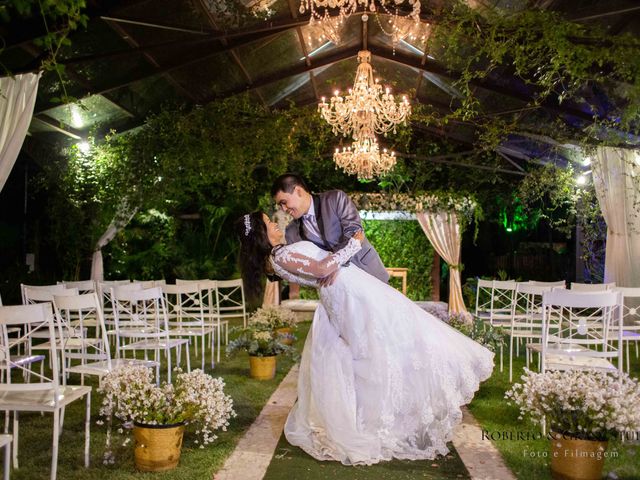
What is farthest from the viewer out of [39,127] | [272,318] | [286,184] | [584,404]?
[39,127]

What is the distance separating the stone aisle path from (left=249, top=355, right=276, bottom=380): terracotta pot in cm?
104

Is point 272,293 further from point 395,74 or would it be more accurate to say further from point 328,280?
point 328,280

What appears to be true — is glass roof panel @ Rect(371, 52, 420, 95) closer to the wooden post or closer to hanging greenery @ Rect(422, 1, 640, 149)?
hanging greenery @ Rect(422, 1, 640, 149)

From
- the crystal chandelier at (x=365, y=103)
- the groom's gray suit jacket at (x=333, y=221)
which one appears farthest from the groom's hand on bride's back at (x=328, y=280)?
the crystal chandelier at (x=365, y=103)

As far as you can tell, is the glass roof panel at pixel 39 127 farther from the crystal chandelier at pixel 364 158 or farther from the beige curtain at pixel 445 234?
the beige curtain at pixel 445 234

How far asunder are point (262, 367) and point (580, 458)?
3411 millimetres

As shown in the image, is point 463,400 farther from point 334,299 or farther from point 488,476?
point 334,299

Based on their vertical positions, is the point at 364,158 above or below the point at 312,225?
above

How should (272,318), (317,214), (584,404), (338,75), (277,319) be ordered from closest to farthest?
(584,404)
(317,214)
(272,318)
(277,319)
(338,75)

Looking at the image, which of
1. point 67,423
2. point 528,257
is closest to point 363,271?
point 67,423

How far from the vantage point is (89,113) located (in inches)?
351

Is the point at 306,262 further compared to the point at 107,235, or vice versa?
the point at 107,235

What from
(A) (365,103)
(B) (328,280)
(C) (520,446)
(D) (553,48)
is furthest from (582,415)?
(A) (365,103)

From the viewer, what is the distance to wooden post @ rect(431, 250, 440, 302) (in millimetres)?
13227
